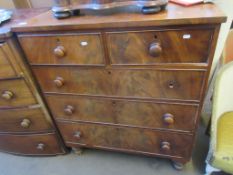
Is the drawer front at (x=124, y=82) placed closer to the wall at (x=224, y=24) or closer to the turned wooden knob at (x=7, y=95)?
the turned wooden knob at (x=7, y=95)

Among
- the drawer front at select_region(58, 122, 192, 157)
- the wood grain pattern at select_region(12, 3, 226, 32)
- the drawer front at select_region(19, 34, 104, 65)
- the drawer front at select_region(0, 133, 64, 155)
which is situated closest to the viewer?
the wood grain pattern at select_region(12, 3, 226, 32)

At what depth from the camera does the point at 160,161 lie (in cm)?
134

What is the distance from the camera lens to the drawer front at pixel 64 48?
860 millimetres

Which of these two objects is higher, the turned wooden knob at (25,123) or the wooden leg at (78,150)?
the turned wooden knob at (25,123)

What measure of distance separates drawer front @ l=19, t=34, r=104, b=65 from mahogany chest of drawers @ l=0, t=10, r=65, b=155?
3.7 inches

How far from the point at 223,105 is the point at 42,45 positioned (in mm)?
1056

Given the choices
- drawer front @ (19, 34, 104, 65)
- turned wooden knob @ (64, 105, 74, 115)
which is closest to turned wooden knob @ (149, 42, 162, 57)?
drawer front @ (19, 34, 104, 65)

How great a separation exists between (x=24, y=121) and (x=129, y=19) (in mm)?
978

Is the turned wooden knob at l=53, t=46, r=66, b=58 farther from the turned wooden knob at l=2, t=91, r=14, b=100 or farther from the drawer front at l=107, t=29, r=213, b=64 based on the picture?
the turned wooden knob at l=2, t=91, r=14, b=100

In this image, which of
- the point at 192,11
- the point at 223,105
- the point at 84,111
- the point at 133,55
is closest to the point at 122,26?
the point at 133,55

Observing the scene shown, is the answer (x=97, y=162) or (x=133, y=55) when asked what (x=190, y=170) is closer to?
(x=97, y=162)

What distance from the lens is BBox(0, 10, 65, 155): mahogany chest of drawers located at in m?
1.00

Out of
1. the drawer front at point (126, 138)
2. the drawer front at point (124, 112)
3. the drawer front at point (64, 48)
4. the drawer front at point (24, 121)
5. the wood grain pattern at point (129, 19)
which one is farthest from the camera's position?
the drawer front at point (24, 121)

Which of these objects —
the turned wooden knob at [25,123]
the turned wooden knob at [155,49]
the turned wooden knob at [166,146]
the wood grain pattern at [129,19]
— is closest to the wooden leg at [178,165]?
the turned wooden knob at [166,146]
